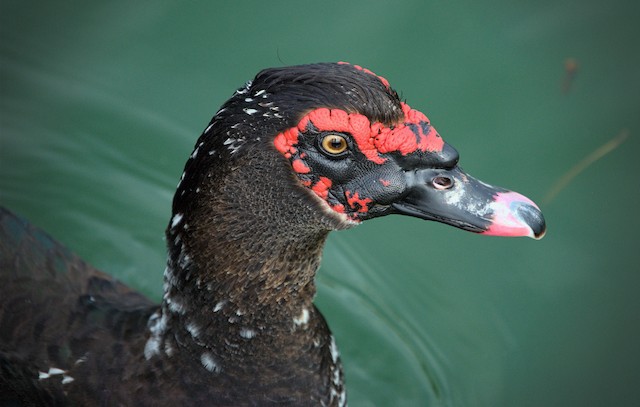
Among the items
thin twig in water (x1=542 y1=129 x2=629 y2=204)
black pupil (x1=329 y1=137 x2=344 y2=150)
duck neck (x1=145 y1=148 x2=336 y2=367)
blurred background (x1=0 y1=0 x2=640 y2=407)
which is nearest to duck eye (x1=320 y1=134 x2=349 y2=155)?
black pupil (x1=329 y1=137 x2=344 y2=150)

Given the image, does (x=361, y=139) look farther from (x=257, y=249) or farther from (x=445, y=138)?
(x=445, y=138)

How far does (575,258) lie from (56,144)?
3.60 metres

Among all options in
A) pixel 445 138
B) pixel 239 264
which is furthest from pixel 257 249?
pixel 445 138

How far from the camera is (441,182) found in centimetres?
298

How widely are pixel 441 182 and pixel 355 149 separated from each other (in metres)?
0.36

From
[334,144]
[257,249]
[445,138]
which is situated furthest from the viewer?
[445,138]

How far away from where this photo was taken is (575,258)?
521cm

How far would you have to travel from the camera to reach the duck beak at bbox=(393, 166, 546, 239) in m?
2.97

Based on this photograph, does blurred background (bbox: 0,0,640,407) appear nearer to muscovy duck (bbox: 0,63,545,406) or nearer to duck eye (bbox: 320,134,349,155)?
muscovy duck (bbox: 0,63,545,406)

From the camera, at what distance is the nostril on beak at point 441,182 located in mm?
2973

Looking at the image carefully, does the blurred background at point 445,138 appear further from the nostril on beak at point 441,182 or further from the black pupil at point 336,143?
the black pupil at point 336,143

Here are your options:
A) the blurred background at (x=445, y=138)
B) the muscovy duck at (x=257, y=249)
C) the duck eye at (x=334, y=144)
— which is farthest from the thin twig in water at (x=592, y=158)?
the duck eye at (x=334, y=144)

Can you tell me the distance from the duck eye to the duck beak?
29 centimetres

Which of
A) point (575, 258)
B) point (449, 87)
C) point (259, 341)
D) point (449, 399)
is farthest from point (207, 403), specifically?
point (449, 87)
